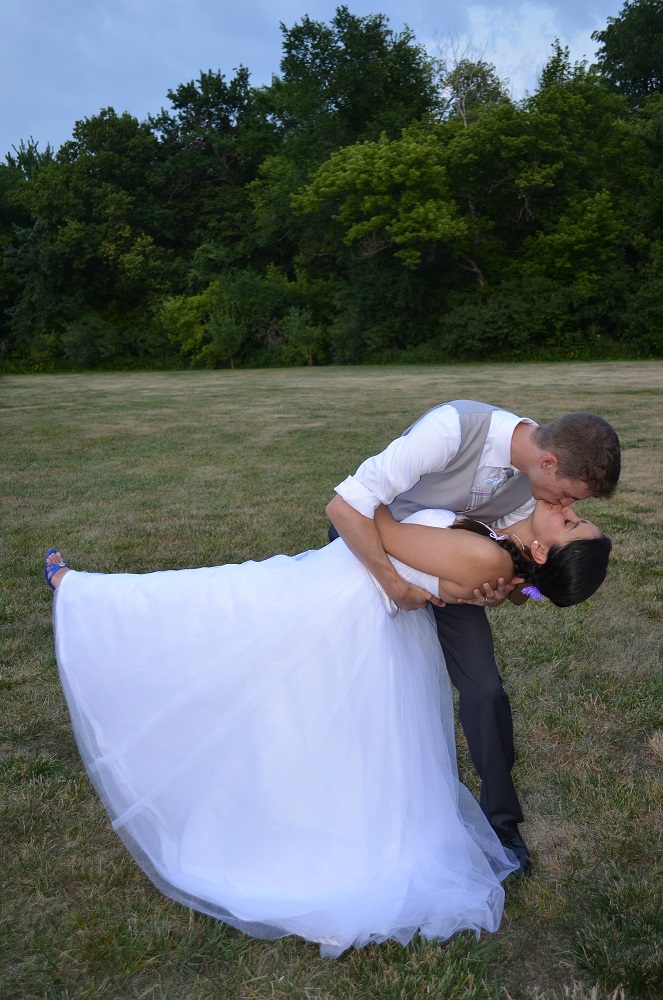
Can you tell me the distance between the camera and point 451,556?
2699 mm

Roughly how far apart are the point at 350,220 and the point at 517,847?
35.4 meters

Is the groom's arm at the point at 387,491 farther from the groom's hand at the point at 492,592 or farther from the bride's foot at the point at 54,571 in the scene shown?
the bride's foot at the point at 54,571

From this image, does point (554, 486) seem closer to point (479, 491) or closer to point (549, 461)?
point (549, 461)

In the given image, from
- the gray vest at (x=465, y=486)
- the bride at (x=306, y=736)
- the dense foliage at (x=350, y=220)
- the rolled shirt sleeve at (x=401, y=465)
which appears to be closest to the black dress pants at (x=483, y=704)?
the bride at (x=306, y=736)

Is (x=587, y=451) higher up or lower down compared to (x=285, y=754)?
higher up

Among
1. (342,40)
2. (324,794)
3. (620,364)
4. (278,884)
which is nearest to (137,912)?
(278,884)

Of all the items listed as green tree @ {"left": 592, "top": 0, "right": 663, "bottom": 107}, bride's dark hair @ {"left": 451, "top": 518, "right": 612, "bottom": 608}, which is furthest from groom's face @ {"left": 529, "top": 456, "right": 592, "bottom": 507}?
green tree @ {"left": 592, "top": 0, "right": 663, "bottom": 107}

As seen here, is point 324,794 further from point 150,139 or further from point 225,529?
point 150,139

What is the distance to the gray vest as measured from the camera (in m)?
2.93

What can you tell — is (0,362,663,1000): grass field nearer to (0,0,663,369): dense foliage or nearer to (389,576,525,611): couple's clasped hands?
(389,576,525,611): couple's clasped hands

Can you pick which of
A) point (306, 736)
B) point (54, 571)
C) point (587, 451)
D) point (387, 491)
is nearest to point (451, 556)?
point (387, 491)

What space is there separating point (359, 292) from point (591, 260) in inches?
379

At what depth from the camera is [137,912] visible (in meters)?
2.70

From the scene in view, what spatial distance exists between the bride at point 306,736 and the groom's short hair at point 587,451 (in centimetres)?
18
